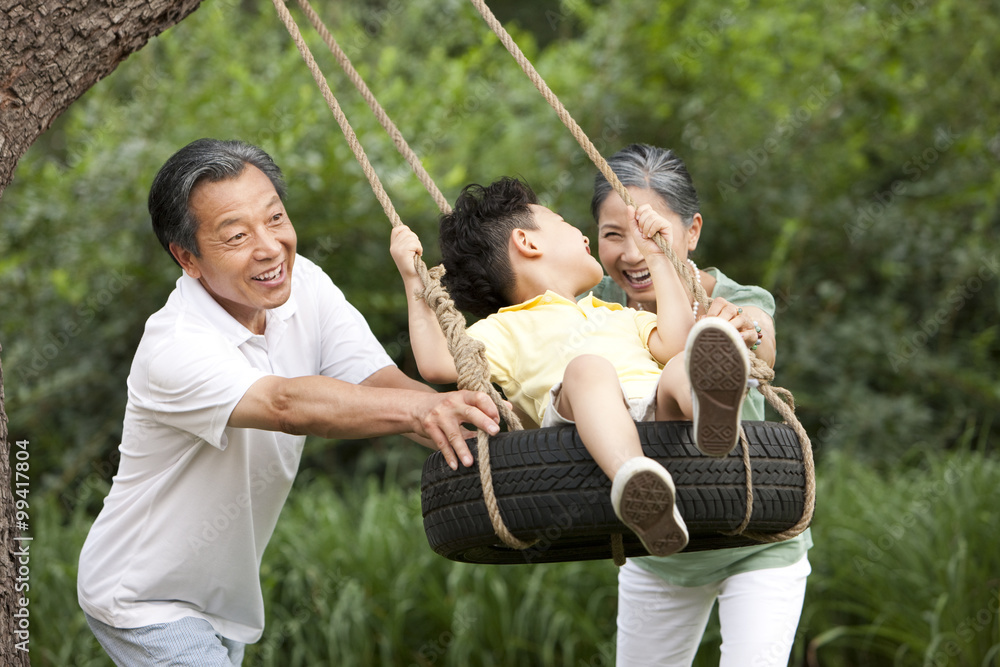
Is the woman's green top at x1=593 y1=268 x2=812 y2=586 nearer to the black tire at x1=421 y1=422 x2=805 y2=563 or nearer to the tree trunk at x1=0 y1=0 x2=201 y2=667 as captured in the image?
the black tire at x1=421 y1=422 x2=805 y2=563

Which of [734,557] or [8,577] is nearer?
[8,577]

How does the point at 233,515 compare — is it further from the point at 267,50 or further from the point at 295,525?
the point at 267,50

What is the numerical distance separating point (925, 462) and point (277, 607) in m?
3.98

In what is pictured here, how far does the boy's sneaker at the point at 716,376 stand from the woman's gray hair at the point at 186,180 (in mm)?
Result: 1291

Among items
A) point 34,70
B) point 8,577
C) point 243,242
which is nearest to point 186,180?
point 243,242

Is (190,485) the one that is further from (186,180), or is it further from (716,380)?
(716,380)

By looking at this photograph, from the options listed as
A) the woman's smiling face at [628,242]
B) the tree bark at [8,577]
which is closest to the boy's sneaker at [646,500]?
the woman's smiling face at [628,242]

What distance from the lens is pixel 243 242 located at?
2461 millimetres

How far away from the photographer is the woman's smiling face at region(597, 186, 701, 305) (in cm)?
273

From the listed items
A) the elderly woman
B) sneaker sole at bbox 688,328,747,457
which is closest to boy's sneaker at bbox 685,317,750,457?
sneaker sole at bbox 688,328,747,457

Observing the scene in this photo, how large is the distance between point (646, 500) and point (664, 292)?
2.14 feet

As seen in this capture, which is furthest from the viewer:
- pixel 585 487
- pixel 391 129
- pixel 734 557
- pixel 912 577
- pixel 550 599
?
pixel 550 599

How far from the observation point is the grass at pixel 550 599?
4070 millimetres

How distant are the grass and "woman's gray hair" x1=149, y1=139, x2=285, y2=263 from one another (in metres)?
2.29
